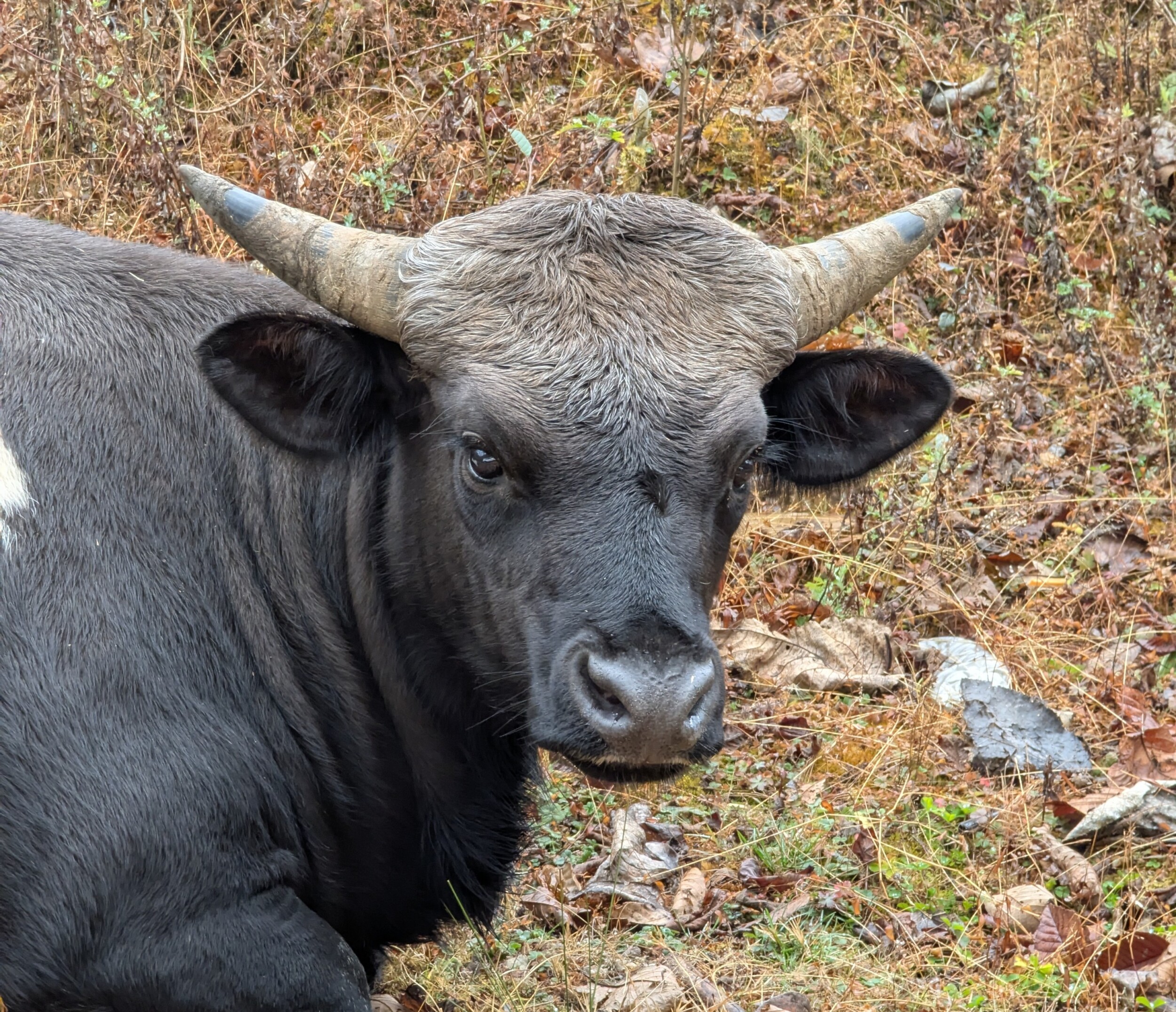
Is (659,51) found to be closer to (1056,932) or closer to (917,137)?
(917,137)

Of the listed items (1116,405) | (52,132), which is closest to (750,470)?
(1116,405)

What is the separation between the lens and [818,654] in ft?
Result: 22.1

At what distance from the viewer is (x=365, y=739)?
4.56m

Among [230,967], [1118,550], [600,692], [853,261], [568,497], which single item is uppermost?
[853,261]

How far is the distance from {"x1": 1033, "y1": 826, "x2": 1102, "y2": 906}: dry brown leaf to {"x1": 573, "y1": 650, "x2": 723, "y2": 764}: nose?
219cm

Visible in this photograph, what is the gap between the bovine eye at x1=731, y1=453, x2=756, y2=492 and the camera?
13.6ft

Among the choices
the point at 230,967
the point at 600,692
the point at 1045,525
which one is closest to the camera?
the point at 600,692

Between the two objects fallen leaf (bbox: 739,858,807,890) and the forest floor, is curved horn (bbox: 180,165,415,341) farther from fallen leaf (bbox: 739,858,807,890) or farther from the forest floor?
fallen leaf (bbox: 739,858,807,890)

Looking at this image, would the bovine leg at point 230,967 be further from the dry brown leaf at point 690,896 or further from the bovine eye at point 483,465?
the dry brown leaf at point 690,896

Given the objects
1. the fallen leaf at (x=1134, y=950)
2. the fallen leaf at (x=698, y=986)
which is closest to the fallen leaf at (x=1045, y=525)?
the fallen leaf at (x=1134, y=950)

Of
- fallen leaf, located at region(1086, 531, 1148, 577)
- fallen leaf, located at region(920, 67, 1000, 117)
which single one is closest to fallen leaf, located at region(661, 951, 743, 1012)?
fallen leaf, located at region(1086, 531, 1148, 577)

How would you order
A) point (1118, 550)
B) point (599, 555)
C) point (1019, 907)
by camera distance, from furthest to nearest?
1. point (1118, 550)
2. point (1019, 907)
3. point (599, 555)

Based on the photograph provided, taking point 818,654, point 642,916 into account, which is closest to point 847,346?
point 818,654

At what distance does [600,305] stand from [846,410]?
1.09 metres
